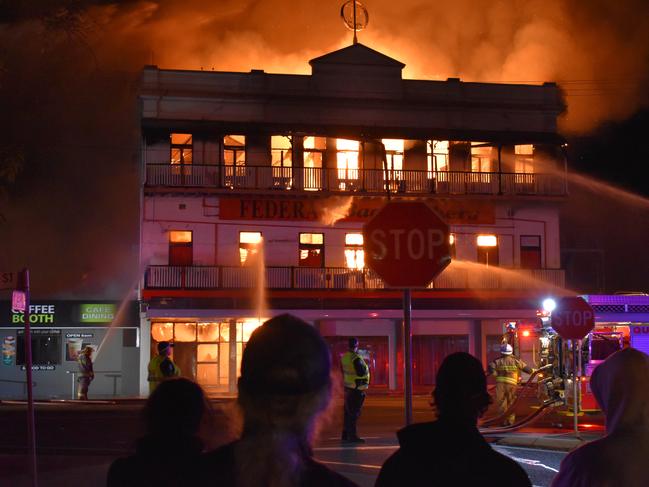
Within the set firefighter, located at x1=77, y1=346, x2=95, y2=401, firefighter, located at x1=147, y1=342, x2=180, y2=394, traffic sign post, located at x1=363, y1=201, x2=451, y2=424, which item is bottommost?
firefighter, located at x1=77, y1=346, x2=95, y2=401

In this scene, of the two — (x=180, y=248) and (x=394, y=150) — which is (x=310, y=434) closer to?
(x=180, y=248)

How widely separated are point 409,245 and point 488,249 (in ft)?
94.3

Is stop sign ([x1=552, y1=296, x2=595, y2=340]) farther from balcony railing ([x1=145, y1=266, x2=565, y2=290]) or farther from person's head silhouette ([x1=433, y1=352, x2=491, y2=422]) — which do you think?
balcony railing ([x1=145, y1=266, x2=565, y2=290])

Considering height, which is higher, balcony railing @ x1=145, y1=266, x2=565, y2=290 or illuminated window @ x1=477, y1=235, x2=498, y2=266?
illuminated window @ x1=477, y1=235, x2=498, y2=266

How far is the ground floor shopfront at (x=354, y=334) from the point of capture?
30781 millimetres

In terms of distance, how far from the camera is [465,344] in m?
32.9

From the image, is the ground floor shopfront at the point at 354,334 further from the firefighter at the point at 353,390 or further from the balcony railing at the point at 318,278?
the firefighter at the point at 353,390

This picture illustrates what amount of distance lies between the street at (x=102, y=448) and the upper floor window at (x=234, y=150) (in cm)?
1292

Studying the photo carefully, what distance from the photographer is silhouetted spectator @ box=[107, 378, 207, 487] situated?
109 inches

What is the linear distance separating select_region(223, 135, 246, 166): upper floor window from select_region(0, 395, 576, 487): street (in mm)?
12916

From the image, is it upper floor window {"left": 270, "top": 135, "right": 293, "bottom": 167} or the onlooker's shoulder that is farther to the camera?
upper floor window {"left": 270, "top": 135, "right": 293, "bottom": 167}

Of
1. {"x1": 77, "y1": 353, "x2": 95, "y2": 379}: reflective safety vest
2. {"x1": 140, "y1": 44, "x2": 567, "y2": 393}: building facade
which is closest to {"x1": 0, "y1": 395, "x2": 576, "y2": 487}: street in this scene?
{"x1": 77, "y1": 353, "x2": 95, "y2": 379}: reflective safety vest

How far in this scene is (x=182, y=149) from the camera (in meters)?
32.2

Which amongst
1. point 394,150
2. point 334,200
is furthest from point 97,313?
point 394,150
